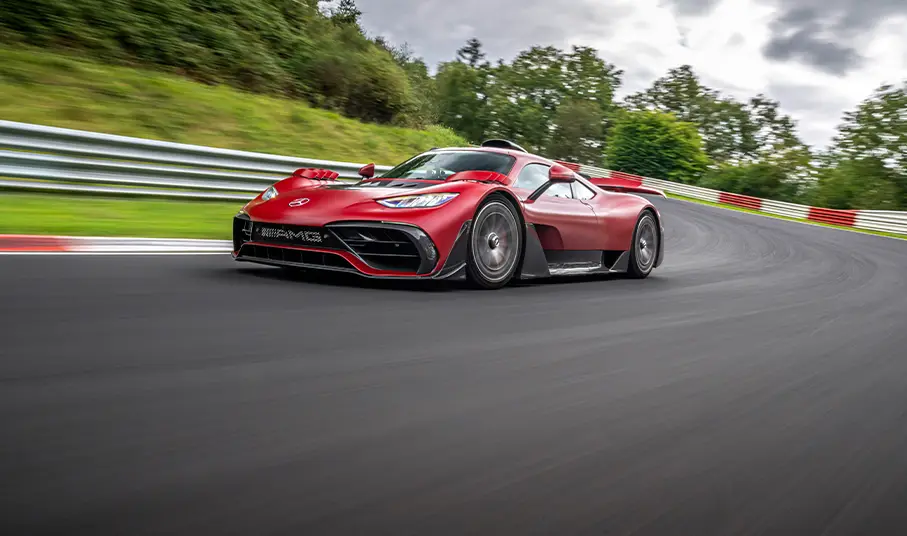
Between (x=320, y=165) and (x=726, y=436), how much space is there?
974 cm

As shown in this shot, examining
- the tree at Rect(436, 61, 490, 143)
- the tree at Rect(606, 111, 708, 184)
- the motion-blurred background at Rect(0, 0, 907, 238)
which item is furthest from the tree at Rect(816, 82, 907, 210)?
the tree at Rect(436, 61, 490, 143)

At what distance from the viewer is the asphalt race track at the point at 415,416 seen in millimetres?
1792

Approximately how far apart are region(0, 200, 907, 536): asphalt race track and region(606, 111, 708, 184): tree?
60596 millimetres

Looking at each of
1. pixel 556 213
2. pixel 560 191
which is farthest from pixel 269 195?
pixel 560 191

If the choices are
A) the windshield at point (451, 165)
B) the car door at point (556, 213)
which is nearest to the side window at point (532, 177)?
the car door at point (556, 213)

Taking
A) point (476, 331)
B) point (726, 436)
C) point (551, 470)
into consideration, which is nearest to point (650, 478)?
point (551, 470)

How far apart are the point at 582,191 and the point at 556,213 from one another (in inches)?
29.5

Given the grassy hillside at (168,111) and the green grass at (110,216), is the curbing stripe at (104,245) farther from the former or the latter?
the grassy hillside at (168,111)

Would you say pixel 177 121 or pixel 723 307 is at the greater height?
pixel 177 121

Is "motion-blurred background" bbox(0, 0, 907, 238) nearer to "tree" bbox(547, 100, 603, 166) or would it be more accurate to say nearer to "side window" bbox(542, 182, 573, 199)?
"side window" bbox(542, 182, 573, 199)

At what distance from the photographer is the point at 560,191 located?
23.1 ft

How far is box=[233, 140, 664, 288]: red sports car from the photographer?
5383 millimetres

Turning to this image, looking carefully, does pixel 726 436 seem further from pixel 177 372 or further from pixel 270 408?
pixel 177 372

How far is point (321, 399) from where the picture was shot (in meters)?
2.61
